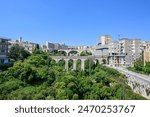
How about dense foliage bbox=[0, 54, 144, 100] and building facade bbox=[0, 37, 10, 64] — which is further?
building facade bbox=[0, 37, 10, 64]

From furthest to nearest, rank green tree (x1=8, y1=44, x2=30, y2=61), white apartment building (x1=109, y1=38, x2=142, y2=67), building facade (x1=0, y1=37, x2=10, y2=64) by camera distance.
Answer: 1. white apartment building (x1=109, y1=38, x2=142, y2=67)
2. green tree (x1=8, y1=44, x2=30, y2=61)
3. building facade (x1=0, y1=37, x2=10, y2=64)

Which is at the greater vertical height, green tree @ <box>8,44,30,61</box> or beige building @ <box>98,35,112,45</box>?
beige building @ <box>98,35,112,45</box>

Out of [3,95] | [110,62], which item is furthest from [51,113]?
[110,62]

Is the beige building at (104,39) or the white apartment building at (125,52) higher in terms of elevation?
the beige building at (104,39)

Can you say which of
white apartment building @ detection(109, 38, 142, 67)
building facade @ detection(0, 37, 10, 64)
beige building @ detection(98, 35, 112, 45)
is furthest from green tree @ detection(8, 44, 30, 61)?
beige building @ detection(98, 35, 112, 45)

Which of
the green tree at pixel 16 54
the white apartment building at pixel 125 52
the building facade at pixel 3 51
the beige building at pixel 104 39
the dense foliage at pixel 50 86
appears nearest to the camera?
the dense foliage at pixel 50 86

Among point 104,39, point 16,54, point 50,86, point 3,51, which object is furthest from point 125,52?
point 50,86

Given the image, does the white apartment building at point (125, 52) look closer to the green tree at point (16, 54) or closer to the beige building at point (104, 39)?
the beige building at point (104, 39)

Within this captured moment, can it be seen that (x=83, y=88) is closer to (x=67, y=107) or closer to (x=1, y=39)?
(x=67, y=107)

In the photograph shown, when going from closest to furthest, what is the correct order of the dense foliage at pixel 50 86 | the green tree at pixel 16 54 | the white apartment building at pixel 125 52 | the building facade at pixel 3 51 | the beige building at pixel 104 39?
1. the dense foliage at pixel 50 86
2. the building facade at pixel 3 51
3. the green tree at pixel 16 54
4. the white apartment building at pixel 125 52
5. the beige building at pixel 104 39

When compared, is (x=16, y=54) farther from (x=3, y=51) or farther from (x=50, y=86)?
(x=50, y=86)

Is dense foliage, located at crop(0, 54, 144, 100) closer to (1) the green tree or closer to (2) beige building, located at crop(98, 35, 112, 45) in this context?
(1) the green tree

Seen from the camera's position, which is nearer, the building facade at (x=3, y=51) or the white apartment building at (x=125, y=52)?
the building facade at (x=3, y=51)

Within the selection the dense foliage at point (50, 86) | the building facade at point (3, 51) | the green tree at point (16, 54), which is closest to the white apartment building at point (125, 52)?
the green tree at point (16, 54)
